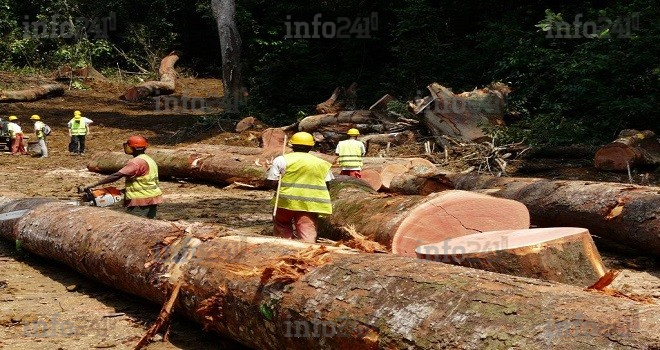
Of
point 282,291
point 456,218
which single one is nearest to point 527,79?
point 456,218

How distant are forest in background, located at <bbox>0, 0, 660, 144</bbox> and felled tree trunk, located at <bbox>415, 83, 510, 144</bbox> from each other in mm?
652

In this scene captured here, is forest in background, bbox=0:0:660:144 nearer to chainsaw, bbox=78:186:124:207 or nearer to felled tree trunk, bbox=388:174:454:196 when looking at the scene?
felled tree trunk, bbox=388:174:454:196

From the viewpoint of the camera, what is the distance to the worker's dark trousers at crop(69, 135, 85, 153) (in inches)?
807

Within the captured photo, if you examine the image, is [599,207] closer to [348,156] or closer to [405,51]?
[348,156]

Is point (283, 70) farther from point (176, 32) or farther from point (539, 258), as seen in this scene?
point (539, 258)

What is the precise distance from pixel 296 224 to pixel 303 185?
0.39m

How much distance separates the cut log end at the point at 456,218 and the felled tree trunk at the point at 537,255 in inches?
39.8

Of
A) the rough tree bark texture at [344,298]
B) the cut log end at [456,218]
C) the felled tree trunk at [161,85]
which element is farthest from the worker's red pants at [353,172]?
the felled tree trunk at [161,85]

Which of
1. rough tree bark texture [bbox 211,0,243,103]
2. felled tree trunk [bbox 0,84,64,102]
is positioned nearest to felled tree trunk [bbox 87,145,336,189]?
rough tree bark texture [bbox 211,0,243,103]

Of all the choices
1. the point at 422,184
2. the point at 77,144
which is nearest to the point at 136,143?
the point at 422,184

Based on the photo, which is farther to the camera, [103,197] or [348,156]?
[348,156]

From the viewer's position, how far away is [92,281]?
761 centimetres

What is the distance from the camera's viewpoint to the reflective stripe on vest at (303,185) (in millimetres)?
7355

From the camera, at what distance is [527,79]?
1881 centimetres
